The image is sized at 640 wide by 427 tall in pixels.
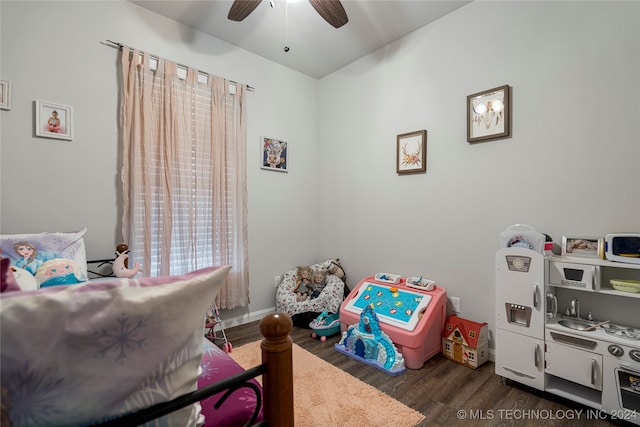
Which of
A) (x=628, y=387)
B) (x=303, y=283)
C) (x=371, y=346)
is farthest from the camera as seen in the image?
(x=303, y=283)

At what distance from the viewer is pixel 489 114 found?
7.66ft

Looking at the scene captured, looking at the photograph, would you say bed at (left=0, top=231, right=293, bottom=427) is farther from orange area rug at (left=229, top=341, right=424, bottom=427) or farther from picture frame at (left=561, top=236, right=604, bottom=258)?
picture frame at (left=561, top=236, right=604, bottom=258)

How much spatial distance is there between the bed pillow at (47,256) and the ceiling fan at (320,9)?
1.91m

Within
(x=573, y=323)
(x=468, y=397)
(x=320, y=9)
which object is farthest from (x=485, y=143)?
(x=468, y=397)

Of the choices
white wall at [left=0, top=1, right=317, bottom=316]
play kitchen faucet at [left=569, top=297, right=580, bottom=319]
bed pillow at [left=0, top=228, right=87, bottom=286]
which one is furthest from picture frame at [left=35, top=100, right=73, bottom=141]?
play kitchen faucet at [left=569, top=297, right=580, bottom=319]

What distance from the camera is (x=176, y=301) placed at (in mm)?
627

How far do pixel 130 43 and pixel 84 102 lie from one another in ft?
2.07

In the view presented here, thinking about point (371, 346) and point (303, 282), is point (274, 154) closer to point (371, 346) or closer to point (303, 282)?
point (303, 282)

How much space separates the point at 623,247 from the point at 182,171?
3.13 meters

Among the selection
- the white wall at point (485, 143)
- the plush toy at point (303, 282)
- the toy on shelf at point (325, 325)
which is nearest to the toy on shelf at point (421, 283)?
the white wall at point (485, 143)

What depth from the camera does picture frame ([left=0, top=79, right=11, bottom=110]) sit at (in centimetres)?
193

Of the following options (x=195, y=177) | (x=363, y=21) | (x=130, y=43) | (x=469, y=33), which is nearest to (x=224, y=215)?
(x=195, y=177)

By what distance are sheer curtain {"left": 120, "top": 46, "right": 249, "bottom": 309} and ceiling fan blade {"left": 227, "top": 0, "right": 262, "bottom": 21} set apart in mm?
791

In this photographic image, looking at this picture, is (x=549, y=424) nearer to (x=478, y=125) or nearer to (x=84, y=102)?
(x=478, y=125)
